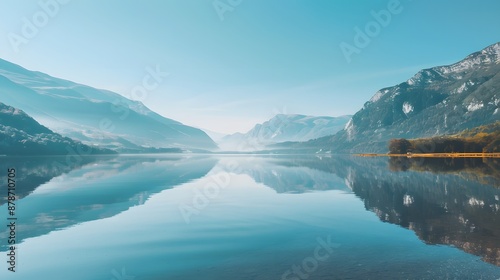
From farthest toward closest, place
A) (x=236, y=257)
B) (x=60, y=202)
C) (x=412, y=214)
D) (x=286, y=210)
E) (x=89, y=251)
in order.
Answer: (x=60, y=202)
(x=286, y=210)
(x=412, y=214)
(x=89, y=251)
(x=236, y=257)

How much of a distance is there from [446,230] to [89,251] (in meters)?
27.5

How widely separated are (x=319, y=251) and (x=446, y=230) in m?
12.2

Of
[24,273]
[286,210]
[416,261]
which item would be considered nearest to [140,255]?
[24,273]

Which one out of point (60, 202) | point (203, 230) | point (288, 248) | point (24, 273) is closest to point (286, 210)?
point (203, 230)

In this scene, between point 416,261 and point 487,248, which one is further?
point 487,248

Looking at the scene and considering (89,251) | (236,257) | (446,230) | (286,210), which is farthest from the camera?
(286,210)

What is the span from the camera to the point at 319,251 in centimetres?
2223

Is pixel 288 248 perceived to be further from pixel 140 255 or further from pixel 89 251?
pixel 89 251

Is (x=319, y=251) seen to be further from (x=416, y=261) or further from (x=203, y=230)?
(x=203, y=230)

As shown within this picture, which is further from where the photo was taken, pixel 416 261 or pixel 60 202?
pixel 60 202

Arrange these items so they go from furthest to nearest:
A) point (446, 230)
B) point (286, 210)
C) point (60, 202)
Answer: point (60, 202)
point (286, 210)
point (446, 230)

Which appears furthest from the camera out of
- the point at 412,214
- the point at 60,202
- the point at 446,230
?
the point at 60,202

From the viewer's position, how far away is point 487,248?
21.5 m

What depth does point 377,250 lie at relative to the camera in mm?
22047
